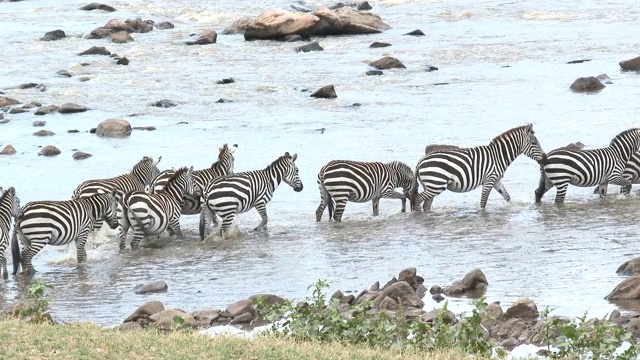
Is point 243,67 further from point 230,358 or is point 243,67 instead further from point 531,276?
point 230,358

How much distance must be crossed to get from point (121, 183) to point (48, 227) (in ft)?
9.74

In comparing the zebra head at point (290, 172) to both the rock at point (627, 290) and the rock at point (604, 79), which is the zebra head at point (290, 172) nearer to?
the rock at point (627, 290)

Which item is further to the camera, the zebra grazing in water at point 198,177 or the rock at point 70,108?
the rock at point 70,108

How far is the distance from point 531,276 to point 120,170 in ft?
35.0

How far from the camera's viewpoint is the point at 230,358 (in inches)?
383

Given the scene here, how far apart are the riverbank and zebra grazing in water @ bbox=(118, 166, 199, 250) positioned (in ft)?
21.0

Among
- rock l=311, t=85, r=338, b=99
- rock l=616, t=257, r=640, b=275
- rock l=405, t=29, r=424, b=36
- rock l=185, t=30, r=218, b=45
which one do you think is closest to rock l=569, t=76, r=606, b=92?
rock l=311, t=85, r=338, b=99

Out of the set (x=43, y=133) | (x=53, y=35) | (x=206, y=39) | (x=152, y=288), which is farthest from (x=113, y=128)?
(x=53, y=35)

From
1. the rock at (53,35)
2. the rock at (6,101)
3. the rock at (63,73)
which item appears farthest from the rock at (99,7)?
the rock at (6,101)

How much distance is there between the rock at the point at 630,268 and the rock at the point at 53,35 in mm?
33315

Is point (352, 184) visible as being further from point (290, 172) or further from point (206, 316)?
point (206, 316)

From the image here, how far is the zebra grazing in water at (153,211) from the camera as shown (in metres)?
17.0

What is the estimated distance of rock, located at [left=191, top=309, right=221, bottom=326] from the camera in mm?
12669

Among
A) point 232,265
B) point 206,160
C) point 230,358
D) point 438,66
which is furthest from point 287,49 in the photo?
point 230,358
